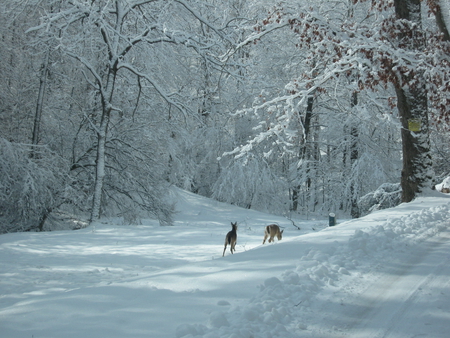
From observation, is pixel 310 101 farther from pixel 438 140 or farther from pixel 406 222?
pixel 406 222

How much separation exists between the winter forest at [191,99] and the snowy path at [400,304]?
386 cm

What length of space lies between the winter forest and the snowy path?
386 centimetres

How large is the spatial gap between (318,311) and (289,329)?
53 cm

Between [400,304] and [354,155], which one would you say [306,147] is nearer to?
[354,155]

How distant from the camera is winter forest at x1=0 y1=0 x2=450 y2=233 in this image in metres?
9.07

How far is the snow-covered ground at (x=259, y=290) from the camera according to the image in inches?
134

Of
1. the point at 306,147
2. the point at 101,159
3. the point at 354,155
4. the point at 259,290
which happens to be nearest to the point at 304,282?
the point at 259,290

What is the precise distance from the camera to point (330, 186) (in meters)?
20.6

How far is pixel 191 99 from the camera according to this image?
1457cm

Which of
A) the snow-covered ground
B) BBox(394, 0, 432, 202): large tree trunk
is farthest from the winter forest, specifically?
the snow-covered ground

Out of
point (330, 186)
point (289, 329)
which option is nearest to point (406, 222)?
point (289, 329)

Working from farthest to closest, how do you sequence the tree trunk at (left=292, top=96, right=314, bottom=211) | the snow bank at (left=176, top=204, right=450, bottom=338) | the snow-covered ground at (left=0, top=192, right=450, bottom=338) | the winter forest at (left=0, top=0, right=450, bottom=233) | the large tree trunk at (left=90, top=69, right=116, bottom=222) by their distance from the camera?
the tree trunk at (left=292, top=96, right=314, bottom=211) < the large tree trunk at (left=90, top=69, right=116, bottom=222) < the winter forest at (left=0, top=0, right=450, bottom=233) < the snow-covered ground at (left=0, top=192, right=450, bottom=338) < the snow bank at (left=176, top=204, right=450, bottom=338)

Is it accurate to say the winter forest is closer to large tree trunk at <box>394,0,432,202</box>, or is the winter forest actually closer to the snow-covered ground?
large tree trunk at <box>394,0,432,202</box>

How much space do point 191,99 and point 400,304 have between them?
38.8 ft
